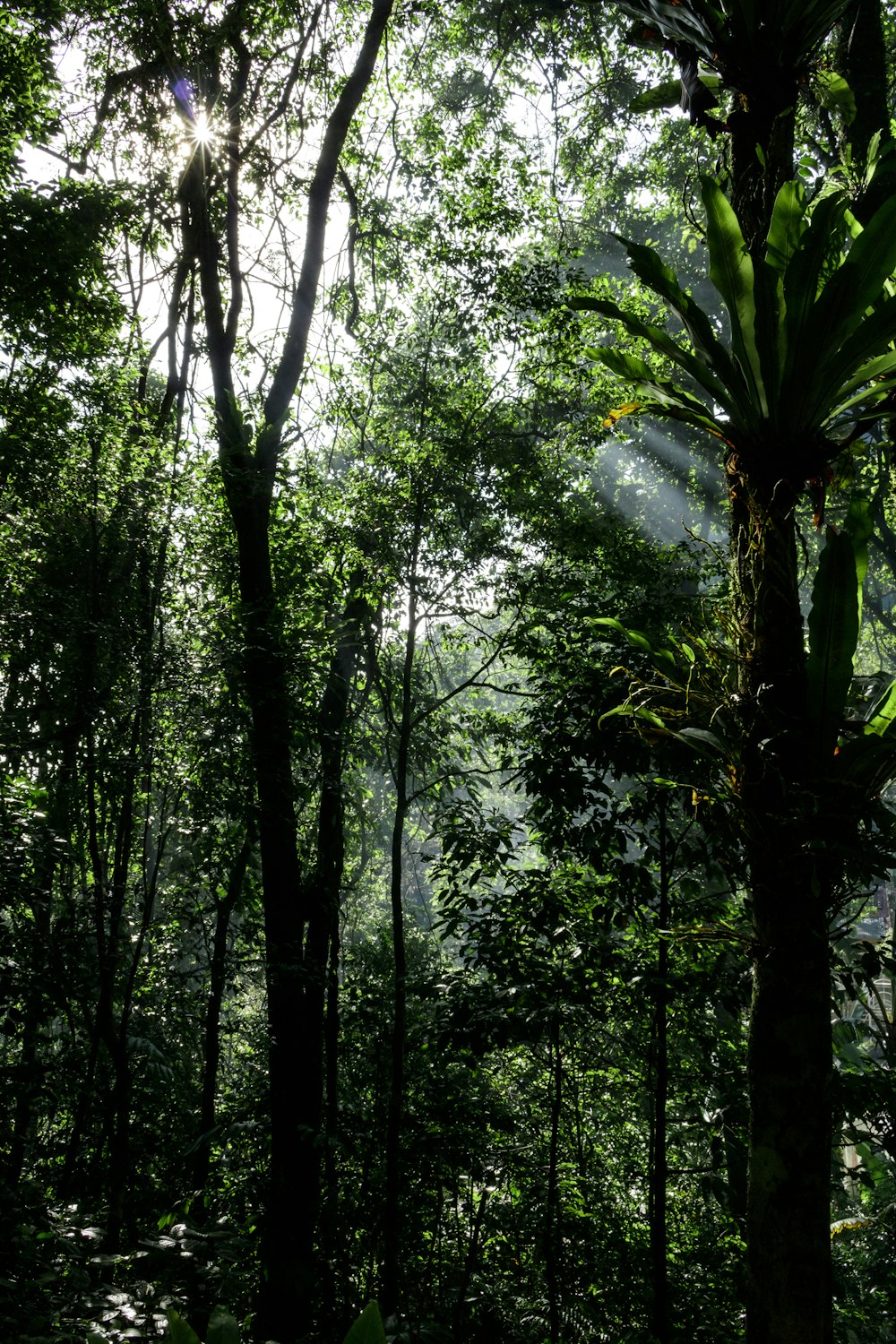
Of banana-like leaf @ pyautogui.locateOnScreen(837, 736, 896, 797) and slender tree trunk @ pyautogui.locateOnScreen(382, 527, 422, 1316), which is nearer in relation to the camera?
banana-like leaf @ pyautogui.locateOnScreen(837, 736, 896, 797)

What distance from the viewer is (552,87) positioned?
5859 mm

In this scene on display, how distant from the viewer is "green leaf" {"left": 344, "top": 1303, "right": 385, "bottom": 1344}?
981 millimetres

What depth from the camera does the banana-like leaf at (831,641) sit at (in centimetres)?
146

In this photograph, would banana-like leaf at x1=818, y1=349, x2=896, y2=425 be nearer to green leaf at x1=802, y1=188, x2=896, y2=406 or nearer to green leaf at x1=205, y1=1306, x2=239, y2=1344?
green leaf at x1=802, y1=188, x2=896, y2=406

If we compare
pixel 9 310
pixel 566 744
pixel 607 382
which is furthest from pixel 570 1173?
pixel 9 310

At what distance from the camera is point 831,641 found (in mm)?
1476

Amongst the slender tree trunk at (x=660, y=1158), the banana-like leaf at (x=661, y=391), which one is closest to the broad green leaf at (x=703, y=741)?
the banana-like leaf at (x=661, y=391)

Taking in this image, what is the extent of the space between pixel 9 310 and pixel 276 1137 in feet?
15.2

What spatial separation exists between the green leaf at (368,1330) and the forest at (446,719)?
212mm

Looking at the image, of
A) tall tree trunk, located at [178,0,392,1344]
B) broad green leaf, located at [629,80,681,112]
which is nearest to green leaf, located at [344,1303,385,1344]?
broad green leaf, located at [629,80,681,112]

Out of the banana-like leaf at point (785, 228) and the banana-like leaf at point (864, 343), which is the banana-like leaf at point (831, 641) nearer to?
the banana-like leaf at point (864, 343)

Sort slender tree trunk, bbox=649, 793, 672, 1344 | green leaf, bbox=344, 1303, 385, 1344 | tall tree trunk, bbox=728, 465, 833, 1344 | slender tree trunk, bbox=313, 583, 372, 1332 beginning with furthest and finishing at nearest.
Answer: slender tree trunk, bbox=313, 583, 372, 1332 → slender tree trunk, bbox=649, 793, 672, 1344 → tall tree trunk, bbox=728, 465, 833, 1344 → green leaf, bbox=344, 1303, 385, 1344

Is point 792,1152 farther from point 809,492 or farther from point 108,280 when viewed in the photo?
point 108,280

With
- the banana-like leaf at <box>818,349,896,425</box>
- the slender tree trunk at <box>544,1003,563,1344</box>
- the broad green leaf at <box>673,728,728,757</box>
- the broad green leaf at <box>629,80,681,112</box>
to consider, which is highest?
the broad green leaf at <box>629,80,681,112</box>
